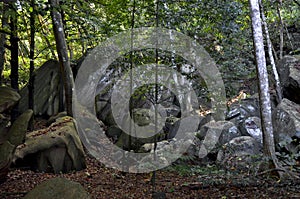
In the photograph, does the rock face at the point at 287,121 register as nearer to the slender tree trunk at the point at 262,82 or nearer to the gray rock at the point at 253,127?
the gray rock at the point at 253,127

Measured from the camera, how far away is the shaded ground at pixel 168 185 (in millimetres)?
5094

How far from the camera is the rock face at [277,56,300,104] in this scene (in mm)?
10148

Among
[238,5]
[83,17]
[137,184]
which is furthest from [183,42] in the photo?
[137,184]

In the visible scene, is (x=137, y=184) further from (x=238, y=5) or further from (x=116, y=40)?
(x=238, y=5)

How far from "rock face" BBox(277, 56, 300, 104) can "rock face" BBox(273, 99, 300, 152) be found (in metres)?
1.15

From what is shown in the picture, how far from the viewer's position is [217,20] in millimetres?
7223

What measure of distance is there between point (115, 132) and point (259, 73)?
6.36 metres

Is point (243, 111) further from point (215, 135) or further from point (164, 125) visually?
point (164, 125)

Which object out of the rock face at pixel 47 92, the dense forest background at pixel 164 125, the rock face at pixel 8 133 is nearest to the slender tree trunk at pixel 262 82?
the dense forest background at pixel 164 125

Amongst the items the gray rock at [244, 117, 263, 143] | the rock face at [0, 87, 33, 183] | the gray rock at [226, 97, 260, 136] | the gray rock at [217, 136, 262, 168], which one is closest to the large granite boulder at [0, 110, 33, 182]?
the rock face at [0, 87, 33, 183]

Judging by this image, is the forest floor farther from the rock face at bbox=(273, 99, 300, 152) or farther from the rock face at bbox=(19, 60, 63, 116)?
the rock face at bbox=(19, 60, 63, 116)

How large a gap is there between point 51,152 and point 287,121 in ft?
22.8

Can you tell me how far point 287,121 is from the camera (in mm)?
8469

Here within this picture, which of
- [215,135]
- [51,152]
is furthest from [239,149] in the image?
[51,152]
